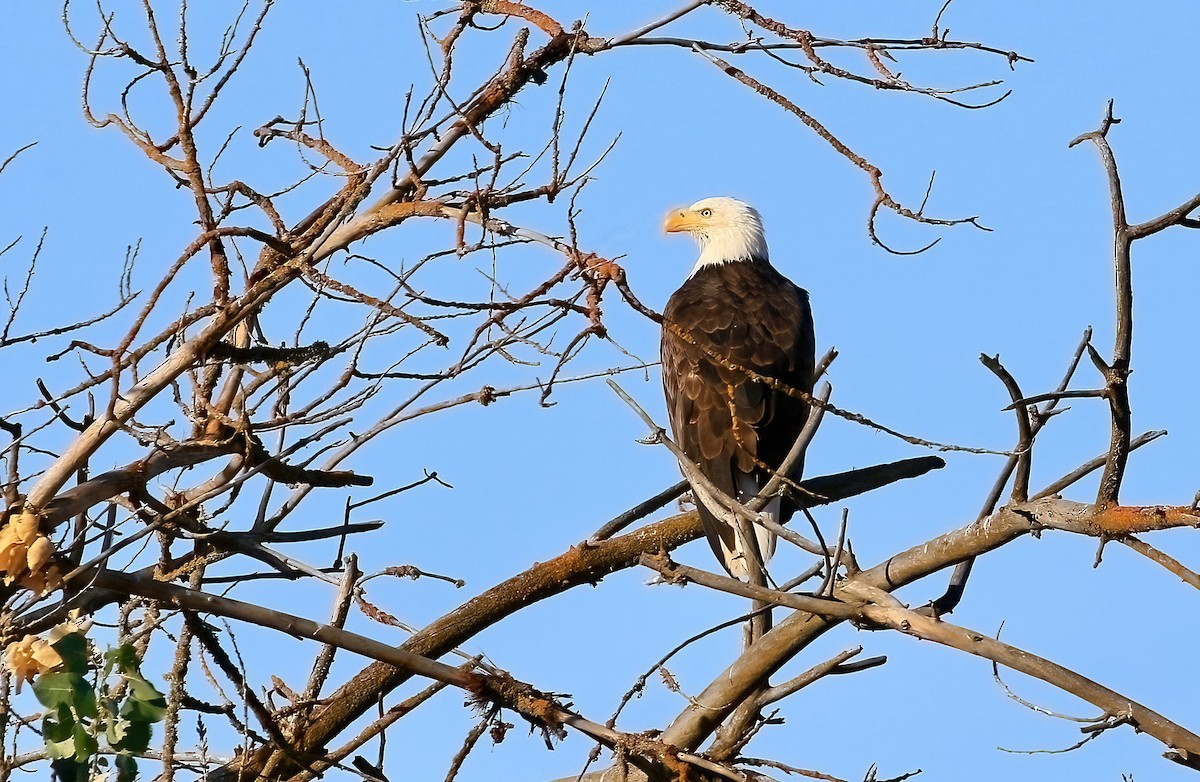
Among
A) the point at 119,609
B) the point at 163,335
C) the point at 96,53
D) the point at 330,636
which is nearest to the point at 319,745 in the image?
the point at 119,609

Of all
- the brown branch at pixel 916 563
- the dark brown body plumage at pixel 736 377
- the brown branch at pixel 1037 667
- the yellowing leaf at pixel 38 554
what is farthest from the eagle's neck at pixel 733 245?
the yellowing leaf at pixel 38 554

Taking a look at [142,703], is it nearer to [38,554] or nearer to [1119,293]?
[38,554]

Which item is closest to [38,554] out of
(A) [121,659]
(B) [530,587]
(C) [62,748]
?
(A) [121,659]

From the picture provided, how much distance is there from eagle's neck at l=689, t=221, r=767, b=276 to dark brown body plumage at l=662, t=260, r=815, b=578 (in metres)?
0.90

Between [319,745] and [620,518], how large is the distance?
1321 millimetres

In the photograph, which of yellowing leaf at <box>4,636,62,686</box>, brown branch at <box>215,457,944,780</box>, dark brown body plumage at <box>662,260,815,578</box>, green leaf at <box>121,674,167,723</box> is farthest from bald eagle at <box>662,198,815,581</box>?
yellowing leaf at <box>4,636,62,686</box>

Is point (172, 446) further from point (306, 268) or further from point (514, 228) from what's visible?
point (514, 228)

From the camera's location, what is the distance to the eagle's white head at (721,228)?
24.3 ft

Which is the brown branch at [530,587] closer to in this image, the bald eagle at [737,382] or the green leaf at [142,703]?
the bald eagle at [737,382]

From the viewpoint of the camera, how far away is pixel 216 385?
12.5 feet

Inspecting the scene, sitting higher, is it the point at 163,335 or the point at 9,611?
the point at 163,335

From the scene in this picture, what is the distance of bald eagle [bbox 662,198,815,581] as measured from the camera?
566cm

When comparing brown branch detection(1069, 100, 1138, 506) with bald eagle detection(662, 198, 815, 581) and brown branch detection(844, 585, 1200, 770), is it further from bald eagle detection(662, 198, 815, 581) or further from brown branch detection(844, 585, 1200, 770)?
bald eagle detection(662, 198, 815, 581)

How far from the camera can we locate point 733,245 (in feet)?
24.3
